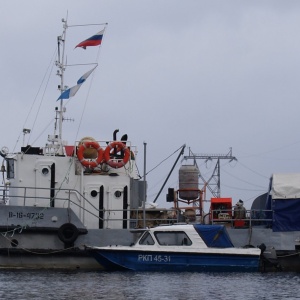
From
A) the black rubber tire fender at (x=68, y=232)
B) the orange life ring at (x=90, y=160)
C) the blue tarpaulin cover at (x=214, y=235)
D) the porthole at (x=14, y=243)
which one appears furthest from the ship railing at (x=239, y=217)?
the porthole at (x=14, y=243)

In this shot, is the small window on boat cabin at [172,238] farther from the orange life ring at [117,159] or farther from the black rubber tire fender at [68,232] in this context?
the orange life ring at [117,159]

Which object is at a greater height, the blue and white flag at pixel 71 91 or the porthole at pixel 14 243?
the blue and white flag at pixel 71 91

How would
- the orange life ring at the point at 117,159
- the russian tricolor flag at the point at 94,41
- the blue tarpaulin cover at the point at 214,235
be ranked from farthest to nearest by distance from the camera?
the russian tricolor flag at the point at 94,41, the orange life ring at the point at 117,159, the blue tarpaulin cover at the point at 214,235

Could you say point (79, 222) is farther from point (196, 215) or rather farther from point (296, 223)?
point (296, 223)

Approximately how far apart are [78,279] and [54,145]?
21.1 ft

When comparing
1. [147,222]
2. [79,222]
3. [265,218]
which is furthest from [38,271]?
[265,218]

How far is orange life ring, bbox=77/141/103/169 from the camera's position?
35000 mm

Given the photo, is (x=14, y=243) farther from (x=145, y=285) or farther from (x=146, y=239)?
(x=145, y=285)

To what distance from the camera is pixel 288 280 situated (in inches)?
1267

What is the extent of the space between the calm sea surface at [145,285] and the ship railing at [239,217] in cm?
221

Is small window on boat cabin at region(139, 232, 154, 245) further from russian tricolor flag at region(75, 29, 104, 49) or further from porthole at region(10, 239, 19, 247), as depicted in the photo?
russian tricolor flag at region(75, 29, 104, 49)

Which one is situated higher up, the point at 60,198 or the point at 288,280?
the point at 60,198

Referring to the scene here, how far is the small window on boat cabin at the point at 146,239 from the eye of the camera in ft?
110

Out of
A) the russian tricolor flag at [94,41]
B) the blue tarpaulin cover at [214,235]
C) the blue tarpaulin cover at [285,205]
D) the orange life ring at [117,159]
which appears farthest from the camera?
the russian tricolor flag at [94,41]
